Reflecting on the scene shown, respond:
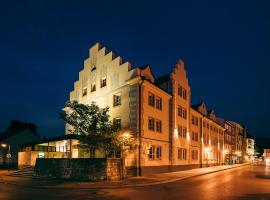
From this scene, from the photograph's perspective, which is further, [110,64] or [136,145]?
[110,64]

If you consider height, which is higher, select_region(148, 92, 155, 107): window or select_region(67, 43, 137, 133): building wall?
select_region(67, 43, 137, 133): building wall

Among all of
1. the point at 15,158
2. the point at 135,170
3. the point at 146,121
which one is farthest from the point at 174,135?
the point at 15,158

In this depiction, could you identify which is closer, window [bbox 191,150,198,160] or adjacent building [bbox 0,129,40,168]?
window [bbox 191,150,198,160]

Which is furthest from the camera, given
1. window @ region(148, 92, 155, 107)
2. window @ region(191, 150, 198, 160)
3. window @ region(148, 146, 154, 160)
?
window @ region(191, 150, 198, 160)

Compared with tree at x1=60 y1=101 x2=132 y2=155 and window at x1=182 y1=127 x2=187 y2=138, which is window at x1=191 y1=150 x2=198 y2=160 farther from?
tree at x1=60 y1=101 x2=132 y2=155

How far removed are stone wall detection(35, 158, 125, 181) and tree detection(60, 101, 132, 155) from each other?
197 cm

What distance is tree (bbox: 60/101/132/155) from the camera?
28594mm

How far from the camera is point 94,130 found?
29016 millimetres

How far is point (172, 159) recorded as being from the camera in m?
39.7

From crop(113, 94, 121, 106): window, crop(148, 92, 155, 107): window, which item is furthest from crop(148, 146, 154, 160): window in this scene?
crop(113, 94, 121, 106): window

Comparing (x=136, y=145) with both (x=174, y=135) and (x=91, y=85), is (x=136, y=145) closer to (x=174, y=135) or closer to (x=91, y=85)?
(x=174, y=135)

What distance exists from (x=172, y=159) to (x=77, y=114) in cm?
1450

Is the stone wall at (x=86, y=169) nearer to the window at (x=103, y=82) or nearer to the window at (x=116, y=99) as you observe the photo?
the window at (x=116, y=99)

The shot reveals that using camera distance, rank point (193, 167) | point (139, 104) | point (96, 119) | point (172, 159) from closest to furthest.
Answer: point (96, 119) < point (139, 104) < point (172, 159) < point (193, 167)
